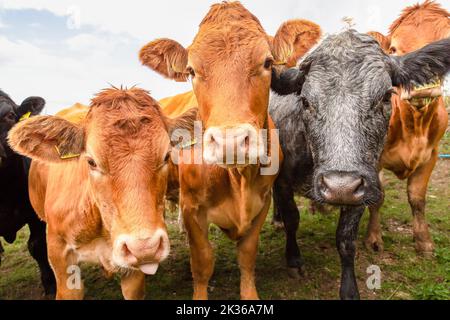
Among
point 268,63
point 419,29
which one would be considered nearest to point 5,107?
point 268,63

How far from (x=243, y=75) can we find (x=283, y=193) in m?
2.13

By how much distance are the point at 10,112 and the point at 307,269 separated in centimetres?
411

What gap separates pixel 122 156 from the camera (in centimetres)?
291

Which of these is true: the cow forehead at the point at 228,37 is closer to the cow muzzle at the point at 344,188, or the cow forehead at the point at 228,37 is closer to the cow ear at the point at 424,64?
the cow muzzle at the point at 344,188

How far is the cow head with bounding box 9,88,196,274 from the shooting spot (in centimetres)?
279

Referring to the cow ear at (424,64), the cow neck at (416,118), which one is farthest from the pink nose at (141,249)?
the cow neck at (416,118)

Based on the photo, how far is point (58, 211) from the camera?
3676mm

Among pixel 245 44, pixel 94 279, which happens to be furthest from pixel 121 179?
pixel 94 279

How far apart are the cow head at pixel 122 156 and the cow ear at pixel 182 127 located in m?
0.03

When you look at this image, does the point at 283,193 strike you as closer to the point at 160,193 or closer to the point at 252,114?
the point at 252,114

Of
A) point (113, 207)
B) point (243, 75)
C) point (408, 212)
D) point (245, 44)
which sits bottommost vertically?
point (408, 212)

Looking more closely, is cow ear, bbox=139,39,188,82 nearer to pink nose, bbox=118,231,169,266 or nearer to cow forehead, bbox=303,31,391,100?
cow forehead, bbox=303,31,391,100

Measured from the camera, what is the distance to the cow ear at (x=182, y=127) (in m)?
3.48

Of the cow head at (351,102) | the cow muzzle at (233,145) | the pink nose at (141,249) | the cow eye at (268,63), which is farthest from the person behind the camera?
the cow eye at (268,63)
